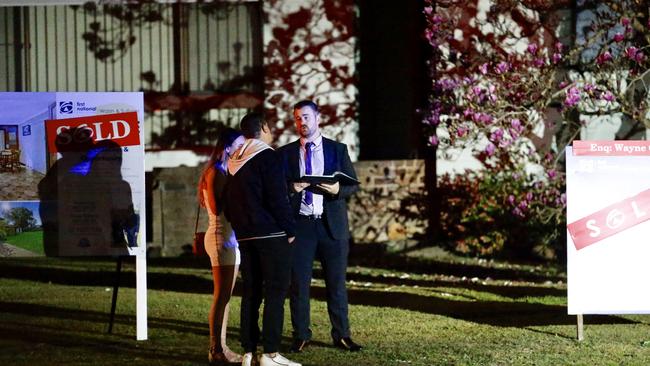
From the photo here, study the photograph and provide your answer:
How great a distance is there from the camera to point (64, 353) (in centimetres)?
984

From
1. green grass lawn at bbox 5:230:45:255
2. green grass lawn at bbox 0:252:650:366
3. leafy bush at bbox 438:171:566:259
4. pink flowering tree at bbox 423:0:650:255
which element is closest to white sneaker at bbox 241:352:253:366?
green grass lawn at bbox 0:252:650:366

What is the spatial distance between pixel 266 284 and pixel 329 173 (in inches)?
57.7

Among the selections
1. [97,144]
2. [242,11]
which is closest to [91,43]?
[242,11]

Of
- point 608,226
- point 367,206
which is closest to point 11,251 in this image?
point 608,226

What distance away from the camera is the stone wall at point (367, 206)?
59.2ft

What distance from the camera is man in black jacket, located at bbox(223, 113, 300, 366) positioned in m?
8.74

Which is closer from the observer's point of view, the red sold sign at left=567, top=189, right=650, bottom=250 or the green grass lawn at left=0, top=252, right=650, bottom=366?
the green grass lawn at left=0, top=252, right=650, bottom=366

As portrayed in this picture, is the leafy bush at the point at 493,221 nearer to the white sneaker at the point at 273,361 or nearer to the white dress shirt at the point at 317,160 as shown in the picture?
the white dress shirt at the point at 317,160

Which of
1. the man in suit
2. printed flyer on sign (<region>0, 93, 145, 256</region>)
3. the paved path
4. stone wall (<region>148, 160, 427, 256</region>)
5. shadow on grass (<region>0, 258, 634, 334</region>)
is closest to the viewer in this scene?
the man in suit

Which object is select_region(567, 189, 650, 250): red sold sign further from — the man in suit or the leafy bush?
the leafy bush

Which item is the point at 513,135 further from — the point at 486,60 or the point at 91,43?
the point at 91,43

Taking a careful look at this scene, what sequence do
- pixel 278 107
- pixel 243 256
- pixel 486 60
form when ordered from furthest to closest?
1. pixel 278 107
2. pixel 486 60
3. pixel 243 256

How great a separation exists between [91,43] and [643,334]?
36.8ft

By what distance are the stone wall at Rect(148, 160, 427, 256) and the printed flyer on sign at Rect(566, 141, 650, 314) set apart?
317 inches
